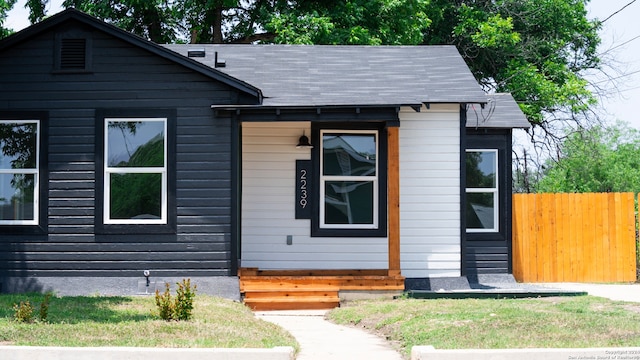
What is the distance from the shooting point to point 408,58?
18.0 m

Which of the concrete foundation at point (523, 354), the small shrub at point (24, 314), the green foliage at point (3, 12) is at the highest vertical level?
the green foliage at point (3, 12)

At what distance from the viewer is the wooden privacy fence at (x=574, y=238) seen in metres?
19.3

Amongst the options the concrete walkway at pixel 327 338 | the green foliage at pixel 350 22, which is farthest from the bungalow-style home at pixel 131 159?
the green foliage at pixel 350 22

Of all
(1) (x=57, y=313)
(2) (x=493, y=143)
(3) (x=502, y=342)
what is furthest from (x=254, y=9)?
(3) (x=502, y=342)

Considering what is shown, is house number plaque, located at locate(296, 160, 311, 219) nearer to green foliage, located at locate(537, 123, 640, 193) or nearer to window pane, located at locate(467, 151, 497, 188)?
window pane, located at locate(467, 151, 497, 188)

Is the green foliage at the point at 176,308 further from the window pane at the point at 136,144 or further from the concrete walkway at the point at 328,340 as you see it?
the window pane at the point at 136,144

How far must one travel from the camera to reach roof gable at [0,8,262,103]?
48.4 feet

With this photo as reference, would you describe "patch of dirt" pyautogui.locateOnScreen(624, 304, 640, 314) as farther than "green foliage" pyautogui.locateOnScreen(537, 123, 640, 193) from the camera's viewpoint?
No

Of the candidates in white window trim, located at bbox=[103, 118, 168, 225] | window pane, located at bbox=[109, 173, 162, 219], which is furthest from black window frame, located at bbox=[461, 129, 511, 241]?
window pane, located at bbox=[109, 173, 162, 219]

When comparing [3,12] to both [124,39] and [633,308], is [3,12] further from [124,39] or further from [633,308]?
[633,308]

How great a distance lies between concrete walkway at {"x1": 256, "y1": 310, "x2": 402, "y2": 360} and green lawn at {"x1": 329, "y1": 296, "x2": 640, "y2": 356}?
219mm

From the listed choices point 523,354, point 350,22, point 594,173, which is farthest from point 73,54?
point 594,173

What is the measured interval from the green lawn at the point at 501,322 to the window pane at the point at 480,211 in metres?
4.26

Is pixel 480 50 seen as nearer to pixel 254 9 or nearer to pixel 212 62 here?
pixel 254 9
